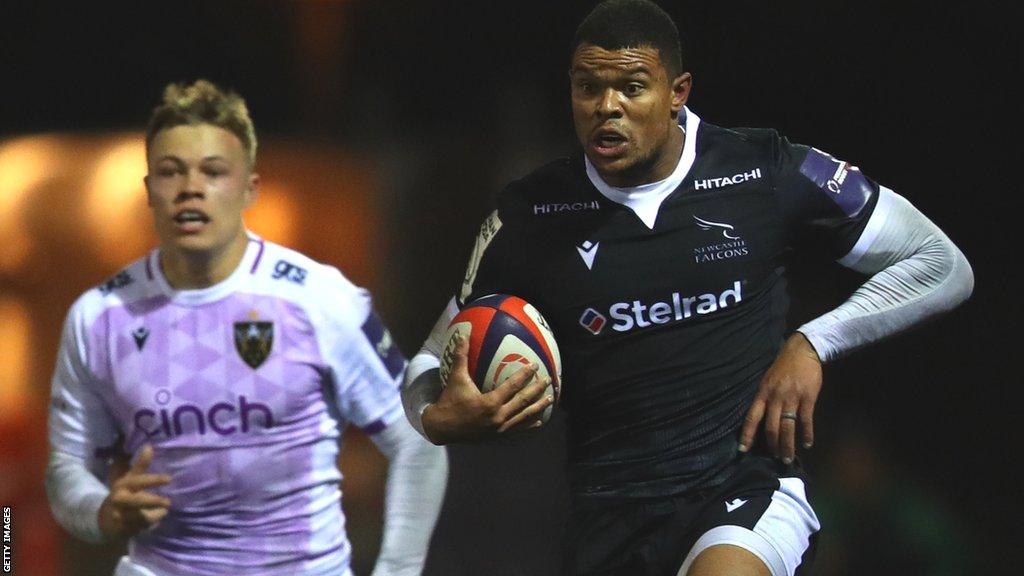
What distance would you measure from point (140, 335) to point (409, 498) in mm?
828

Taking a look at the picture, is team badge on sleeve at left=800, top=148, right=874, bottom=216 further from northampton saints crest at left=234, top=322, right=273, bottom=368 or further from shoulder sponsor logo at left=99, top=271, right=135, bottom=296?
shoulder sponsor logo at left=99, top=271, right=135, bottom=296

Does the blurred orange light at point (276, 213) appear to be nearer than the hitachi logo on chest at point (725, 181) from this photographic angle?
No

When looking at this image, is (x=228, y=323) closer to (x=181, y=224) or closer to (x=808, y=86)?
(x=181, y=224)

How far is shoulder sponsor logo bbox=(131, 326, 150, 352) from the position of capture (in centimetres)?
383

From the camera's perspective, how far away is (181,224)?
3871 mm

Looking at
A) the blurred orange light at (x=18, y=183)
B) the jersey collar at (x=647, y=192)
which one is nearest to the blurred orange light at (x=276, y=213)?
the blurred orange light at (x=18, y=183)

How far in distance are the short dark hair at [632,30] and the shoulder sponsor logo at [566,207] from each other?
34cm

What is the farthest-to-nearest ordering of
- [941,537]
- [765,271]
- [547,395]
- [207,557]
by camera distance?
1. [941,537]
2. [207,557]
3. [765,271]
4. [547,395]

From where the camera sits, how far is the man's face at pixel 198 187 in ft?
12.7

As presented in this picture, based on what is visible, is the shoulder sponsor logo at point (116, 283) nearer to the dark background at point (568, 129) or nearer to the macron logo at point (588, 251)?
the macron logo at point (588, 251)

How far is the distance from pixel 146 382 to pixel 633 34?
5.12ft

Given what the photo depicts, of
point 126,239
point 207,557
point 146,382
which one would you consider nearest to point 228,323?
point 146,382

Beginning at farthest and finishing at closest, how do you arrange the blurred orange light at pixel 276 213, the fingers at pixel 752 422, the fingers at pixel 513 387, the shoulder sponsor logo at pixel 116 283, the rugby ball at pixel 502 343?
the blurred orange light at pixel 276 213 < the shoulder sponsor logo at pixel 116 283 < the fingers at pixel 752 422 < the rugby ball at pixel 502 343 < the fingers at pixel 513 387

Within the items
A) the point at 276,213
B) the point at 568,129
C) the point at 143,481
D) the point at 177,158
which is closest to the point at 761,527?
the point at 143,481
